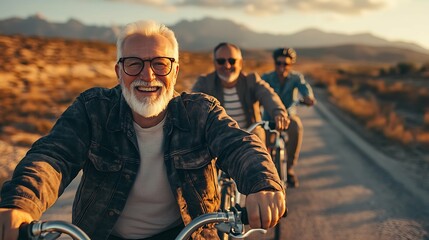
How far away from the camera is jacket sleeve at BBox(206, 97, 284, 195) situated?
209cm

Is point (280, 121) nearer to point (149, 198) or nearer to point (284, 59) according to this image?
point (284, 59)

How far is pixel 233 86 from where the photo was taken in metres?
5.41

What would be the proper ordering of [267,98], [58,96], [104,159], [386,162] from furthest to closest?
1. [58,96]
2. [386,162]
3. [267,98]
4. [104,159]

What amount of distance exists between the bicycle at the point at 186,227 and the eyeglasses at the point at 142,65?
108 centimetres

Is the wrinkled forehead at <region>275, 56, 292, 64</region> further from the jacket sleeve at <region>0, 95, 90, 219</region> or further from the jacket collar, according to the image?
the jacket sleeve at <region>0, 95, 90, 219</region>

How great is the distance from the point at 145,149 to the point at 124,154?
5.0 inches

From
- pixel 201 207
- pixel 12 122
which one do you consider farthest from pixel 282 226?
pixel 12 122

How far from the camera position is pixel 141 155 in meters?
2.52

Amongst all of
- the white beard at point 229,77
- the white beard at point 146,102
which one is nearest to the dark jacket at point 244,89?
the white beard at point 229,77

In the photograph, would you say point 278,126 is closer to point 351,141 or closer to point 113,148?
point 113,148

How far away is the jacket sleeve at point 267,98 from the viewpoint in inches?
192

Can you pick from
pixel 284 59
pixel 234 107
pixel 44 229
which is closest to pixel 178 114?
pixel 44 229

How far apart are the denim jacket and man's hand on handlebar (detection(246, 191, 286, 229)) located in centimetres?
26

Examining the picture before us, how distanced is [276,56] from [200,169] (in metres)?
4.16
